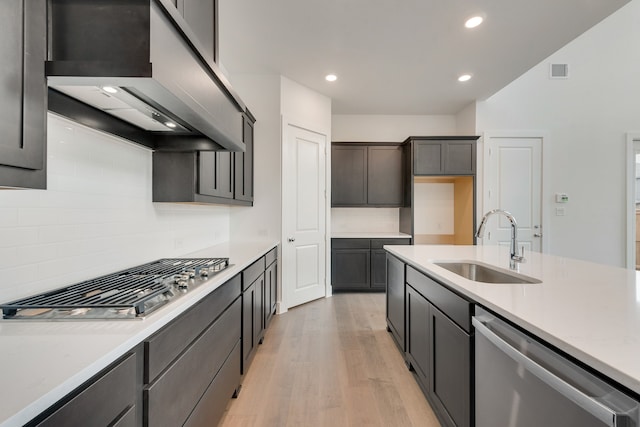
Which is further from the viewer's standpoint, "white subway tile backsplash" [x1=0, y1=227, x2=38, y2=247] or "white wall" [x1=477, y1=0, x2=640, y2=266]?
"white wall" [x1=477, y1=0, x2=640, y2=266]

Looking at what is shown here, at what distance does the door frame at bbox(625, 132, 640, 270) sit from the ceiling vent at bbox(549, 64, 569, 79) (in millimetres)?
1346

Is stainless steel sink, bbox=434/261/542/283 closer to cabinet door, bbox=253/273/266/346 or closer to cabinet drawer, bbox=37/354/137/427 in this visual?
cabinet door, bbox=253/273/266/346

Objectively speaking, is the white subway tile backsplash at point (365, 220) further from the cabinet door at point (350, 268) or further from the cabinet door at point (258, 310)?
the cabinet door at point (258, 310)

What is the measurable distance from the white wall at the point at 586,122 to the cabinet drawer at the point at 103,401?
5083 mm

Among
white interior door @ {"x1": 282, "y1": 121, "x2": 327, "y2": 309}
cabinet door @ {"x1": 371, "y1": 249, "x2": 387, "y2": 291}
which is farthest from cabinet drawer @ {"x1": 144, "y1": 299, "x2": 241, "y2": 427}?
cabinet door @ {"x1": 371, "y1": 249, "x2": 387, "y2": 291}

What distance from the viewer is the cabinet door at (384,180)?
467cm

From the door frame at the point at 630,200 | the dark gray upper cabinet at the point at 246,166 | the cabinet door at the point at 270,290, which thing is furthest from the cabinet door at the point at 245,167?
the door frame at the point at 630,200

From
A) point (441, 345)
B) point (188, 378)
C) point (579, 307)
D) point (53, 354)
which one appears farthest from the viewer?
point (441, 345)

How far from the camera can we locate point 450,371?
4.75 ft

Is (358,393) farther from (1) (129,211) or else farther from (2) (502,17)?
(2) (502,17)

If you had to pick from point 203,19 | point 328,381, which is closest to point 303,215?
point 328,381

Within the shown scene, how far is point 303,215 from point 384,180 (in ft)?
5.57

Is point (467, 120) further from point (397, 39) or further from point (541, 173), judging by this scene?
point (397, 39)

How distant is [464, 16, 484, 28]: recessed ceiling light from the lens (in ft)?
8.14
